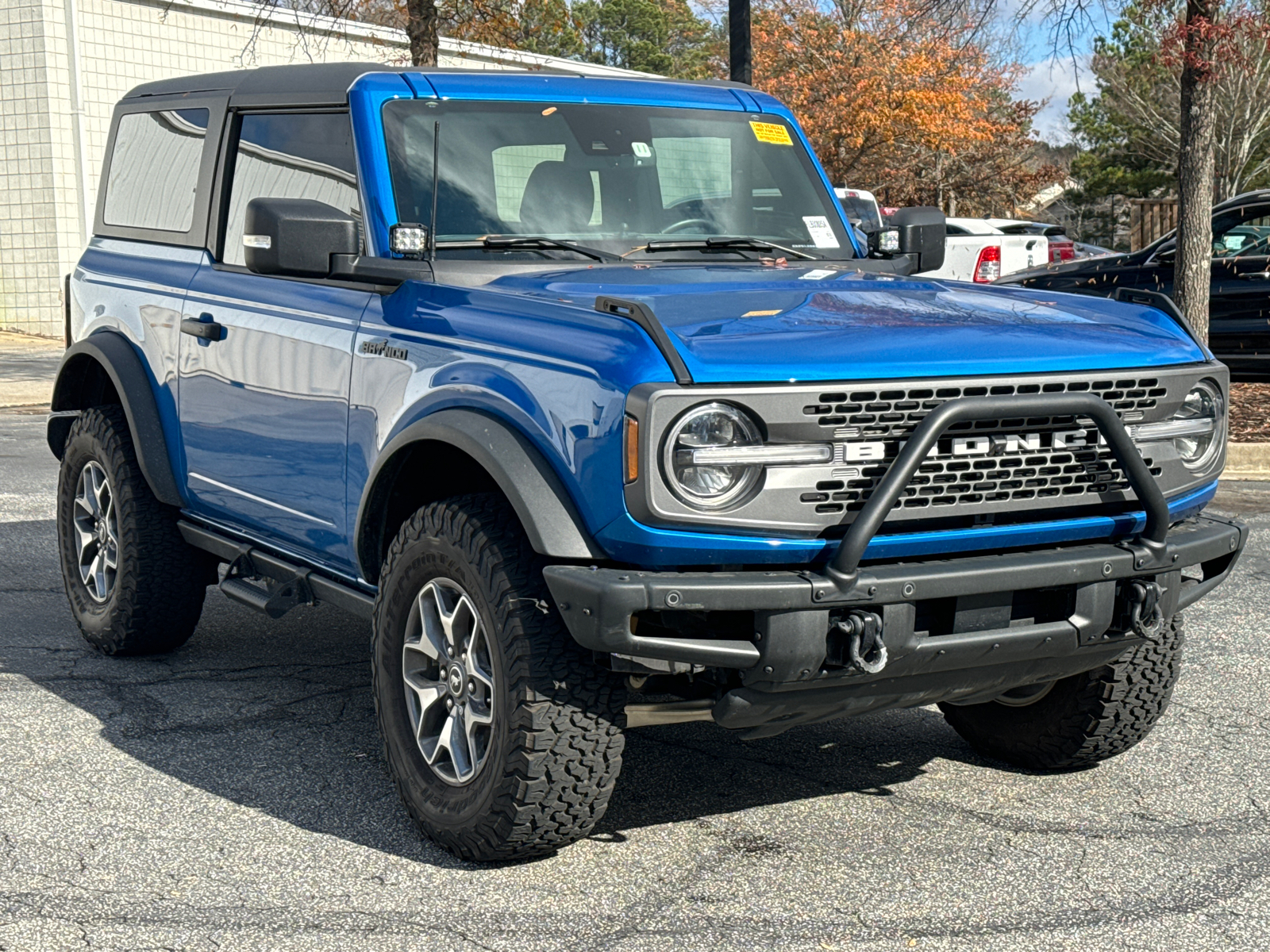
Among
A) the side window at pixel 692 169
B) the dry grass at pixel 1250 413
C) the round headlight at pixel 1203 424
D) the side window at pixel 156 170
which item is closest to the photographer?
the round headlight at pixel 1203 424

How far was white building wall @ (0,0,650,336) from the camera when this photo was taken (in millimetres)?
19812

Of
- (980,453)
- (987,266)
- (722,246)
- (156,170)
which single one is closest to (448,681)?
(980,453)

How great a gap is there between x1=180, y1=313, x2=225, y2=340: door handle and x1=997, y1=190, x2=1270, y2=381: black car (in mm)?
9399

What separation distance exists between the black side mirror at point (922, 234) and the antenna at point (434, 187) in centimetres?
172

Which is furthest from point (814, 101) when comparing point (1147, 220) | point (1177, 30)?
point (1177, 30)

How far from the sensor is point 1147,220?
30828 millimetres

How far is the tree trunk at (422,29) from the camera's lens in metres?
13.8

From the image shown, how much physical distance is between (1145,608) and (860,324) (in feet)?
3.29

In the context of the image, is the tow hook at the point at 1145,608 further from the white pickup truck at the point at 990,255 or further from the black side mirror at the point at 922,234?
the white pickup truck at the point at 990,255

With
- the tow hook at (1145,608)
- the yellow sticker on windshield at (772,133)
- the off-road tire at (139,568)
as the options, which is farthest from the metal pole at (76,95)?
the tow hook at (1145,608)

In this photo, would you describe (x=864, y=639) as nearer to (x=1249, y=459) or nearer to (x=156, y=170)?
(x=156, y=170)

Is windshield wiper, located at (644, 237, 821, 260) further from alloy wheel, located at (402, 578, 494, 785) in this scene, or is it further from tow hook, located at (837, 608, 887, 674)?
tow hook, located at (837, 608, 887, 674)

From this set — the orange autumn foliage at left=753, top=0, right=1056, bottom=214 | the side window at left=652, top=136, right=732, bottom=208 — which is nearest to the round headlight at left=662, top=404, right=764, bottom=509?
the side window at left=652, top=136, right=732, bottom=208

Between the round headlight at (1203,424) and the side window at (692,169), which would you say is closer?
the round headlight at (1203,424)
